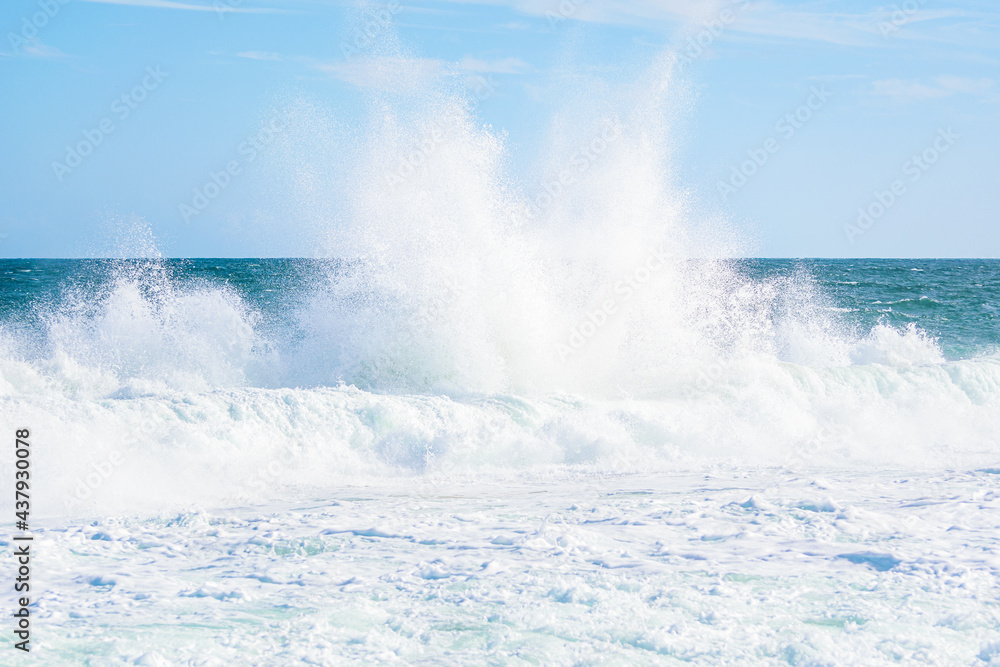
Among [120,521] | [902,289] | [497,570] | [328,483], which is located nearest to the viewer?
[497,570]

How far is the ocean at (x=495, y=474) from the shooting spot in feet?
14.6

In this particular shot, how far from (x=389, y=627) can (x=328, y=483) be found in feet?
13.0

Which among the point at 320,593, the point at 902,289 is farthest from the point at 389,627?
the point at 902,289

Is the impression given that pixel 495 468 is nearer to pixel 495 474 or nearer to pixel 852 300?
pixel 495 474

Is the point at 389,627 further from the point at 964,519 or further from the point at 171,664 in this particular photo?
the point at 964,519

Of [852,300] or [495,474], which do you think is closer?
[495,474]

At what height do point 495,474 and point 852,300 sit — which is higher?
point 852,300

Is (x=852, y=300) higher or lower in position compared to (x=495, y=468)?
higher

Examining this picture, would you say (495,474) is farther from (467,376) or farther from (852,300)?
(852,300)

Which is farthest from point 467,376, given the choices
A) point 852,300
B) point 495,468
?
point 852,300

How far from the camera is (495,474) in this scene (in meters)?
8.65

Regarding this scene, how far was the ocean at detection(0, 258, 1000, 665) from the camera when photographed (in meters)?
4.44

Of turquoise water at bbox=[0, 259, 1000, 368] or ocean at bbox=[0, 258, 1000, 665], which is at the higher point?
turquoise water at bbox=[0, 259, 1000, 368]

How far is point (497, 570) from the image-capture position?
5281 millimetres
